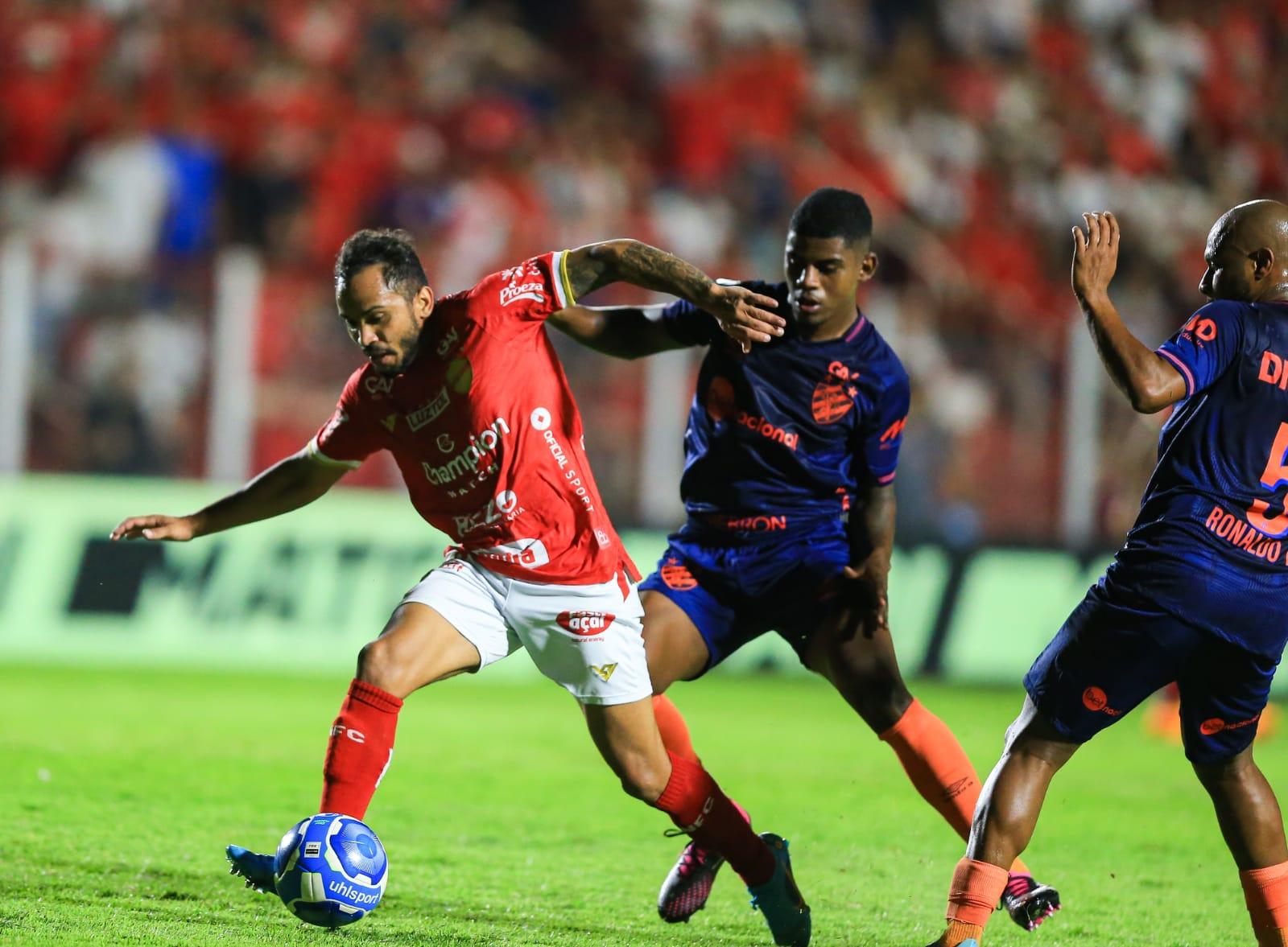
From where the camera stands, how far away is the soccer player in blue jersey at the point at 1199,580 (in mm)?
4031

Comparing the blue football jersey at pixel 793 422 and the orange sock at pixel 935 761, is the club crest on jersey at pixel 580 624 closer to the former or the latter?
the blue football jersey at pixel 793 422

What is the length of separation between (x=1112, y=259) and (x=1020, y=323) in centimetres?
946

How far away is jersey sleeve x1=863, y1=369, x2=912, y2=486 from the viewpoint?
5.27m

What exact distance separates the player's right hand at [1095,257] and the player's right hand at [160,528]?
8.85 feet

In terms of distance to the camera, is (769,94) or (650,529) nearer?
(650,529)

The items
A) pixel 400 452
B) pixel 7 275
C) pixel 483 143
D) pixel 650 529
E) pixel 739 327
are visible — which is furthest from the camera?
pixel 483 143

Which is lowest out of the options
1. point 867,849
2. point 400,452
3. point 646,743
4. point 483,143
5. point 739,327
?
point 867,849

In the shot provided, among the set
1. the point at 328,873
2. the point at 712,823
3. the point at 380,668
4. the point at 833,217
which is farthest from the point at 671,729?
the point at 833,217

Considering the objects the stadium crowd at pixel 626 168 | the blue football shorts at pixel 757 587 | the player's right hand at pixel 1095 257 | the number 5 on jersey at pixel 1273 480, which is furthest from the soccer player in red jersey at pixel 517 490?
the stadium crowd at pixel 626 168

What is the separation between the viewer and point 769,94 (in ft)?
52.1

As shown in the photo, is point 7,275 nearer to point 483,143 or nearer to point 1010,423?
point 483,143

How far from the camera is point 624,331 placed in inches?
213

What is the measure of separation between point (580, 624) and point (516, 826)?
1.94 m

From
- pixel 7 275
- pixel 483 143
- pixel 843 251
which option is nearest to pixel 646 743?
pixel 843 251
